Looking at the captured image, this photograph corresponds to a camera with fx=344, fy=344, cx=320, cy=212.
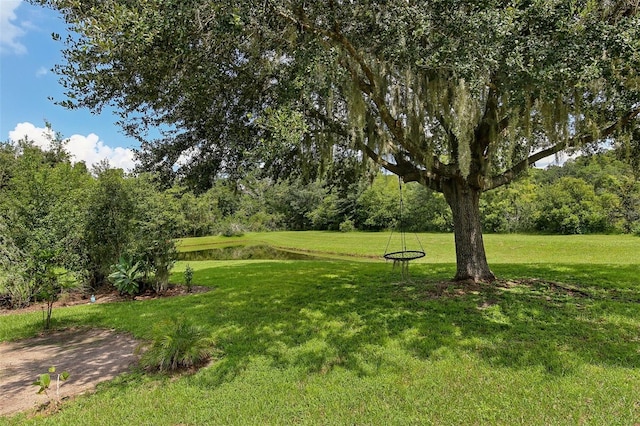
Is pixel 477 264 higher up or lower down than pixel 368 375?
higher up

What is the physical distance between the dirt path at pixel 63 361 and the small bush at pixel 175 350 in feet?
1.39

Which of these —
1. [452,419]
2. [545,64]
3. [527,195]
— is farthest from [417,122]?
[527,195]

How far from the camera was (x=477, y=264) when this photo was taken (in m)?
6.88

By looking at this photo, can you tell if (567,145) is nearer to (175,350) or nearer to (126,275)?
(175,350)

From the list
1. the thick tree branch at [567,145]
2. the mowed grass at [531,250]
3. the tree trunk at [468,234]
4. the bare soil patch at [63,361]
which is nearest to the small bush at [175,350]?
the bare soil patch at [63,361]

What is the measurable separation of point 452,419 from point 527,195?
2788 cm

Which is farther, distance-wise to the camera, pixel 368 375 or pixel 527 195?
pixel 527 195

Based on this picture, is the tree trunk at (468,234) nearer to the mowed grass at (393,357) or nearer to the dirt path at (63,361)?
the mowed grass at (393,357)

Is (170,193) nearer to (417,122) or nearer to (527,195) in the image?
(417,122)

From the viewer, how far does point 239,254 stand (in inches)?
805

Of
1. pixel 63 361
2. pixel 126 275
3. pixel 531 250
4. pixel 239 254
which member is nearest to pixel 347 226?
pixel 239 254

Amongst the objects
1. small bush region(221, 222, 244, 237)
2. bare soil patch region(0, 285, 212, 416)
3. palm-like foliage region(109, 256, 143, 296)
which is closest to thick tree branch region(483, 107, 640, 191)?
bare soil patch region(0, 285, 212, 416)

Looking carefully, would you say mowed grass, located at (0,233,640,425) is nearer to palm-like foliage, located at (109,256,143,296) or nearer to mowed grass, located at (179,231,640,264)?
palm-like foliage, located at (109,256,143,296)

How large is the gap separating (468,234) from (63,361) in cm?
670
